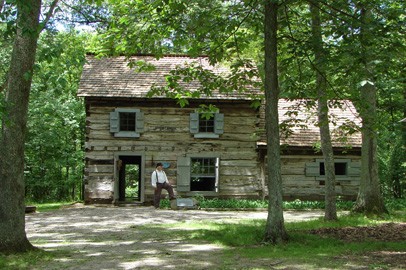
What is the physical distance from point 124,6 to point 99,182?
10.3 m

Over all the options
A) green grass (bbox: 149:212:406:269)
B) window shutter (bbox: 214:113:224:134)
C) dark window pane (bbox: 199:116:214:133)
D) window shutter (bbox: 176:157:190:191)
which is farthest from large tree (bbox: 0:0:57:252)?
dark window pane (bbox: 199:116:214:133)

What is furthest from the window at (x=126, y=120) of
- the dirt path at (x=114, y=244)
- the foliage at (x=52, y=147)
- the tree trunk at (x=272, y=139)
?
the tree trunk at (x=272, y=139)

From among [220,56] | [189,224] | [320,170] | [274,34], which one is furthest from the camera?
[320,170]

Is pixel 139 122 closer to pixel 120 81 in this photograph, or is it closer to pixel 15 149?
pixel 120 81

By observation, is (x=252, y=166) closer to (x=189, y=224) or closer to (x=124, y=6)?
(x=189, y=224)

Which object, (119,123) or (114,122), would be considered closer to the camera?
(114,122)

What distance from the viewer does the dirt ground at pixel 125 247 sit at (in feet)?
24.6

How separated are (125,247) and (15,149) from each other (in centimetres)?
294

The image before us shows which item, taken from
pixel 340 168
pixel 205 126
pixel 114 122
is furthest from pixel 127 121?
pixel 340 168

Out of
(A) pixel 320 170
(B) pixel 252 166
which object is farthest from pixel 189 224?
(A) pixel 320 170

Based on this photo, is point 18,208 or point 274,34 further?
point 274,34

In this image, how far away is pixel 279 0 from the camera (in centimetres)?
904

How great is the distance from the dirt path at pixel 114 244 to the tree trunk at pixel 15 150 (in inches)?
37.2

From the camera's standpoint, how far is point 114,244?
31.9ft
